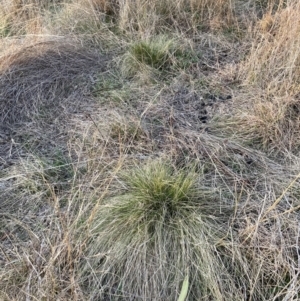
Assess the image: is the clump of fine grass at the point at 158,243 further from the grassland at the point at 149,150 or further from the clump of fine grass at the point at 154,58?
the clump of fine grass at the point at 154,58

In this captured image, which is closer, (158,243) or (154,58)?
(158,243)

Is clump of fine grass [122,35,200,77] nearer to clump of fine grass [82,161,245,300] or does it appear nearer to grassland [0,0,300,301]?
grassland [0,0,300,301]

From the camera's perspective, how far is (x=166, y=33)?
11.1 feet

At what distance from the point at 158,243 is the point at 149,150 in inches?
26.5

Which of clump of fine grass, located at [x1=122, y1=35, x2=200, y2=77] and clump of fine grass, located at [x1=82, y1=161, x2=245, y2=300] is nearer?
clump of fine grass, located at [x1=82, y1=161, x2=245, y2=300]

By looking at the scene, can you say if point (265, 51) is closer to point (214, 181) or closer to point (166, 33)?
point (166, 33)

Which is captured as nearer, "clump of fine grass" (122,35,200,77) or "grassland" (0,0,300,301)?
"grassland" (0,0,300,301)

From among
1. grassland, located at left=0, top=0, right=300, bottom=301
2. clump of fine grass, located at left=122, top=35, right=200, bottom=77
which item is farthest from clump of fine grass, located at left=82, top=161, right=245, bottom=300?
clump of fine grass, located at left=122, top=35, right=200, bottom=77

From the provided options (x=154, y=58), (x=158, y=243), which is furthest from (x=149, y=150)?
(x=154, y=58)

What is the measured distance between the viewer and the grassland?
1604 millimetres

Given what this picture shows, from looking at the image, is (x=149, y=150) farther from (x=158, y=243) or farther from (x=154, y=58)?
(x=154, y=58)

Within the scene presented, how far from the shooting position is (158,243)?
166 cm

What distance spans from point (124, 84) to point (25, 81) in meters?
0.70

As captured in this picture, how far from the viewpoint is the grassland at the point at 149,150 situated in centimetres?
160
